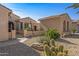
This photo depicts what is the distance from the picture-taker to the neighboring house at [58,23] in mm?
5407

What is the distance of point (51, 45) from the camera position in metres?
5.16

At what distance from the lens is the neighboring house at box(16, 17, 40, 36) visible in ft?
17.8

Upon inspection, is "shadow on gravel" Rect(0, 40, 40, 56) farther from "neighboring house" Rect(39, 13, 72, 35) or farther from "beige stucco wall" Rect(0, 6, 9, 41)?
"neighboring house" Rect(39, 13, 72, 35)

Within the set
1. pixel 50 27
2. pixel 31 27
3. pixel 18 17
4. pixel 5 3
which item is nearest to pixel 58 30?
pixel 50 27

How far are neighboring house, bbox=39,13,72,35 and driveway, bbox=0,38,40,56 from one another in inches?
26.2

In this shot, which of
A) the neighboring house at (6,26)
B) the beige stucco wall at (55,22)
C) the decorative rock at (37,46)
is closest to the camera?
the decorative rock at (37,46)

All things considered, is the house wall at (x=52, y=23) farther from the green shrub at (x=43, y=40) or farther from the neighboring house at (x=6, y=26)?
the neighboring house at (x=6, y=26)

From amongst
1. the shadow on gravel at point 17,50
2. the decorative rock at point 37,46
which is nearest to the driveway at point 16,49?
the shadow on gravel at point 17,50

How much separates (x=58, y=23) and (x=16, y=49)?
128 cm

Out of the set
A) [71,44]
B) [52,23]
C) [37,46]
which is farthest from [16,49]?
[71,44]

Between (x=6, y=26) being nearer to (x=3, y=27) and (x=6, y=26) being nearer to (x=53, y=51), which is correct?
(x=3, y=27)

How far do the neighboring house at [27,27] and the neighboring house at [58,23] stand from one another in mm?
205

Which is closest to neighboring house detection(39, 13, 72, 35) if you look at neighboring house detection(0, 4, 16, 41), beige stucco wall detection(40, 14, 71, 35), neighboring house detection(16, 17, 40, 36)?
beige stucco wall detection(40, 14, 71, 35)

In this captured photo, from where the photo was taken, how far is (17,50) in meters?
5.25
